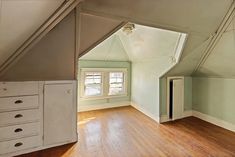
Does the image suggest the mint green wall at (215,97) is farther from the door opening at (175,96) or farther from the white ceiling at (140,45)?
the white ceiling at (140,45)

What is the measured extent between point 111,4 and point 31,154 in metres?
2.39

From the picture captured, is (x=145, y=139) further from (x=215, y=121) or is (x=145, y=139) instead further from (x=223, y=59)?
(x=223, y=59)

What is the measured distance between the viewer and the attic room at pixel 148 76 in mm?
1779

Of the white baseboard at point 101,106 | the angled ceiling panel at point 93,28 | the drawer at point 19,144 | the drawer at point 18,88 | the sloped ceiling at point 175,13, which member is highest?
the sloped ceiling at point 175,13

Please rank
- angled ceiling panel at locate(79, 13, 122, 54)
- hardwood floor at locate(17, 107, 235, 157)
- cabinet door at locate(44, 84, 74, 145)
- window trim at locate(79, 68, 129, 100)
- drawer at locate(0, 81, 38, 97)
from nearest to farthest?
1. angled ceiling panel at locate(79, 13, 122, 54)
2. drawer at locate(0, 81, 38, 97)
3. hardwood floor at locate(17, 107, 235, 157)
4. cabinet door at locate(44, 84, 74, 145)
5. window trim at locate(79, 68, 129, 100)

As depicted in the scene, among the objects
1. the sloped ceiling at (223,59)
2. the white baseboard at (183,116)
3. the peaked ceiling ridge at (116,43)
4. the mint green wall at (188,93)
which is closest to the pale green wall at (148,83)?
the white baseboard at (183,116)

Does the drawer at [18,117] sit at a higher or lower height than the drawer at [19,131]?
higher

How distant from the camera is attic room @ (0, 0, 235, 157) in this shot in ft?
5.84

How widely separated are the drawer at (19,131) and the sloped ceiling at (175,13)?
1.89 m

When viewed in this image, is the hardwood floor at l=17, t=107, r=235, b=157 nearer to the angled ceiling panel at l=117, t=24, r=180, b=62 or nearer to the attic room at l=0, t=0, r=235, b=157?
the attic room at l=0, t=0, r=235, b=157

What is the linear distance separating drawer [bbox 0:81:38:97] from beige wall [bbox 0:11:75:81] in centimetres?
7

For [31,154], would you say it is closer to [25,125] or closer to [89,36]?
[25,125]

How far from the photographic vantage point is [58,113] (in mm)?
2459

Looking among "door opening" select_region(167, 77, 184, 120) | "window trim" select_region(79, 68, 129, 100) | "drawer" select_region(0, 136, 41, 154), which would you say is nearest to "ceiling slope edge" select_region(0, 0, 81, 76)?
"drawer" select_region(0, 136, 41, 154)
